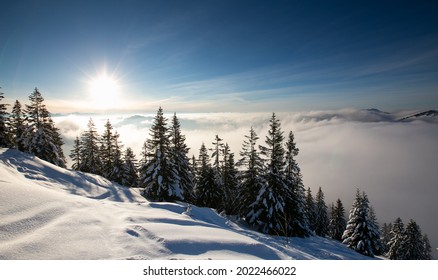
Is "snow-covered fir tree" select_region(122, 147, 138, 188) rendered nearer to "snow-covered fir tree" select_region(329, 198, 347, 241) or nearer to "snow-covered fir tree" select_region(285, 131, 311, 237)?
"snow-covered fir tree" select_region(285, 131, 311, 237)

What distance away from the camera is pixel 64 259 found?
359cm

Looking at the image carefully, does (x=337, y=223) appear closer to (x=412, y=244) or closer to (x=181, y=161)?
(x=412, y=244)

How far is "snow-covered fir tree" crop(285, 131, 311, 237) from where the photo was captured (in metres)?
19.6

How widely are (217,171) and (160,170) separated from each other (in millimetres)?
10491

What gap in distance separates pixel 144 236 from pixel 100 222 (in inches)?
46.0

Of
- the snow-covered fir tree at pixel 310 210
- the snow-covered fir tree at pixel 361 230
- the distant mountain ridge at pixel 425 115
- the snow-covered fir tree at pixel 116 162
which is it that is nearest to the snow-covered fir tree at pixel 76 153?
the snow-covered fir tree at pixel 116 162

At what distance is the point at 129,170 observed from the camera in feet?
110

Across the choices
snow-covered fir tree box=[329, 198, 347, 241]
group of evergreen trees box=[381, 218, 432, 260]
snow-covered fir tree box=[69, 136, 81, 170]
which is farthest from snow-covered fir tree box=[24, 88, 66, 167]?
snow-covered fir tree box=[329, 198, 347, 241]

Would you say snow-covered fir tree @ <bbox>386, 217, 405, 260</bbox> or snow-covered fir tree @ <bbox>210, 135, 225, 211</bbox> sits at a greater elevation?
snow-covered fir tree @ <bbox>210, 135, 225, 211</bbox>

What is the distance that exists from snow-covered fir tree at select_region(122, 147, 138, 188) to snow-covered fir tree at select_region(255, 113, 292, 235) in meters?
21.8

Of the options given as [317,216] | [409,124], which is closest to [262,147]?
[409,124]

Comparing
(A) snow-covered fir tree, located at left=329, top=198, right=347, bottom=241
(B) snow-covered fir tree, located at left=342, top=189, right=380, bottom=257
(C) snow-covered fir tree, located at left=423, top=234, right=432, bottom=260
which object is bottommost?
Result: (C) snow-covered fir tree, located at left=423, top=234, right=432, bottom=260

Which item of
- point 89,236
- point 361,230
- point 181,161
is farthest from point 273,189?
point 89,236
